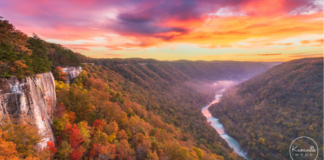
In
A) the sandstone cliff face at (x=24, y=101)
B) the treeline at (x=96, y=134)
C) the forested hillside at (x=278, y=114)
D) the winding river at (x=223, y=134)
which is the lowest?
the winding river at (x=223, y=134)

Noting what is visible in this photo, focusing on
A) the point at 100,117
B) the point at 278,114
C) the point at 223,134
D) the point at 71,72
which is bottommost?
the point at 223,134

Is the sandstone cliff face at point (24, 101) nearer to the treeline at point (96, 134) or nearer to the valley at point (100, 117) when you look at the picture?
the valley at point (100, 117)

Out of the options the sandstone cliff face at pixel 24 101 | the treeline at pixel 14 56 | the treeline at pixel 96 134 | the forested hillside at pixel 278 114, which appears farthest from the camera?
the forested hillside at pixel 278 114

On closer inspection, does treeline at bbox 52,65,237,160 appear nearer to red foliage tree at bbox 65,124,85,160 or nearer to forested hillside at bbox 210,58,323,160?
red foliage tree at bbox 65,124,85,160

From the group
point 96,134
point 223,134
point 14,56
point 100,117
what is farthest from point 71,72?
point 223,134

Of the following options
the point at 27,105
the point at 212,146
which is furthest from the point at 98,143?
the point at 212,146

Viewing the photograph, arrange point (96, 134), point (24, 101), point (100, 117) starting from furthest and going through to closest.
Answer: point (100, 117)
point (96, 134)
point (24, 101)

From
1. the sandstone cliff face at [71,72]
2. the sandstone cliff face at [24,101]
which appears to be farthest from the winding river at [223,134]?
the sandstone cliff face at [71,72]

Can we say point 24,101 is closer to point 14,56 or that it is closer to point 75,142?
point 14,56

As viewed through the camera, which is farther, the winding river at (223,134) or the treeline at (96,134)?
the winding river at (223,134)

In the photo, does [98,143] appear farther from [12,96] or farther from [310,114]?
[310,114]
